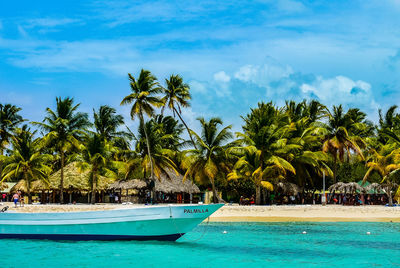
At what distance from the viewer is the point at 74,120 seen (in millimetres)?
41656

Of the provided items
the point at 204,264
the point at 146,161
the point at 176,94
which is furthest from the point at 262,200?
the point at 204,264

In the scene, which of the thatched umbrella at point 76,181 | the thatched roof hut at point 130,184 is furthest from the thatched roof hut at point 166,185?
the thatched umbrella at point 76,181

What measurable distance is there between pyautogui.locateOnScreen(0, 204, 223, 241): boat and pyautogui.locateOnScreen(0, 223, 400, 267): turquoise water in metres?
0.31

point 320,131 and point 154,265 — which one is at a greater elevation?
point 320,131

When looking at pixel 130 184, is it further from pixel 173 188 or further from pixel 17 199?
pixel 17 199

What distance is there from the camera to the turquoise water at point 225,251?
1436 centimetres

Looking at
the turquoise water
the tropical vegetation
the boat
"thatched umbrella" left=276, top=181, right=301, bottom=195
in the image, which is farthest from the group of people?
"thatched umbrella" left=276, top=181, right=301, bottom=195

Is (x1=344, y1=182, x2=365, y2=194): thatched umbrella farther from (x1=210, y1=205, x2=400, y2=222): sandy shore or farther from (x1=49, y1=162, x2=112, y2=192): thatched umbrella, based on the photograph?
(x1=49, y1=162, x2=112, y2=192): thatched umbrella

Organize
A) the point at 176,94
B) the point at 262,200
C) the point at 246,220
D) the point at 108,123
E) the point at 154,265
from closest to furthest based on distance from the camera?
the point at 154,265
the point at 246,220
the point at 262,200
the point at 176,94
the point at 108,123

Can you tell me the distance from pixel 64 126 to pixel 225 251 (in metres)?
28.0

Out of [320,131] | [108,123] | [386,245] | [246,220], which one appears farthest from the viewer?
[108,123]

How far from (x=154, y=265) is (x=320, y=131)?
1149 inches

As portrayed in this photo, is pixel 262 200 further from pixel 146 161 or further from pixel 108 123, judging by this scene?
pixel 108 123

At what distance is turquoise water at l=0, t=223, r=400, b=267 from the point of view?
14359 millimetres
